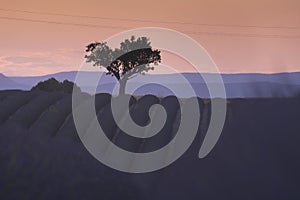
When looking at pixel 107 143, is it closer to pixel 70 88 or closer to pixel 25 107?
pixel 25 107

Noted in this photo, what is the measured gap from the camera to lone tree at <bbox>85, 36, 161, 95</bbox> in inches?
3374

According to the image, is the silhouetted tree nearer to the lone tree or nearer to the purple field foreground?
the lone tree

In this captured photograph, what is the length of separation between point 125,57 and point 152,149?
53439 mm

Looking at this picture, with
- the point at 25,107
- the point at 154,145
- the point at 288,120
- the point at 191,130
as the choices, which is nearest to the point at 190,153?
the point at 154,145

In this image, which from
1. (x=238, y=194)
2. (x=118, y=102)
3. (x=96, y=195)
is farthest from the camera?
(x=118, y=102)

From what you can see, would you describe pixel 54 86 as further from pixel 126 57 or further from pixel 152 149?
pixel 152 149

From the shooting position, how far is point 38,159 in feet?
62.4

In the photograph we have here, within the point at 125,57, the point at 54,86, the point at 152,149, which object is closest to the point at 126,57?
the point at 125,57

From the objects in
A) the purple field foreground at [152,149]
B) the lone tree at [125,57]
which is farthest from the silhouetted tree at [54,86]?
the purple field foreground at [152,149]

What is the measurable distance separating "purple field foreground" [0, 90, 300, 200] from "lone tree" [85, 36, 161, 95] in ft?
118

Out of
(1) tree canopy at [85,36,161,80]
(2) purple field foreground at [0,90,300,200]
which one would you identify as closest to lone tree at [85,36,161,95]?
(1) tree canopy at [85,36,161,80]

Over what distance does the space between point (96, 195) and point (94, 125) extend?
23928 millimetres

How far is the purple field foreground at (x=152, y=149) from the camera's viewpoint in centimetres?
1722

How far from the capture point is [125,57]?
8531 cm
